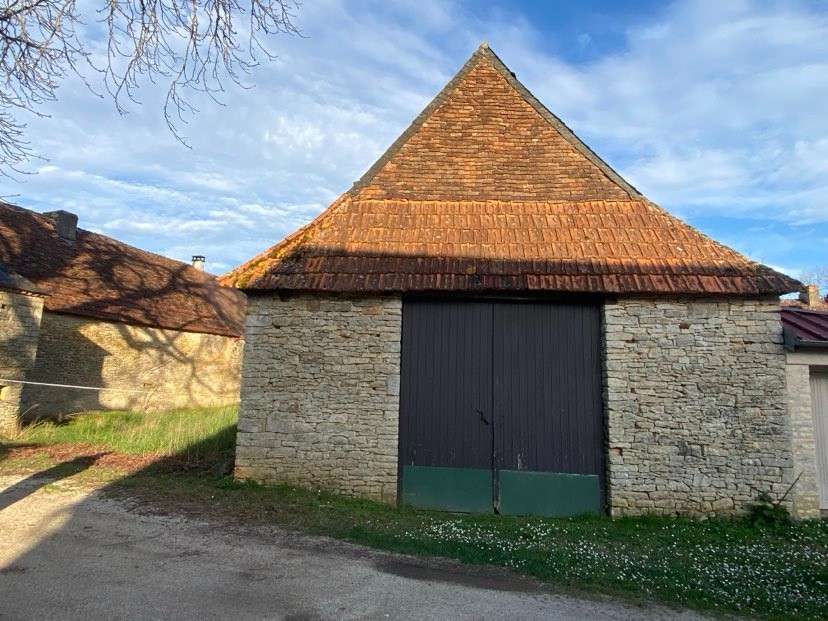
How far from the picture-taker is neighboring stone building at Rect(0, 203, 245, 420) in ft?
48.4

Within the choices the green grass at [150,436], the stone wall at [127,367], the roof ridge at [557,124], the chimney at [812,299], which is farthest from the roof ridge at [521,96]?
the chimney at [812,299]

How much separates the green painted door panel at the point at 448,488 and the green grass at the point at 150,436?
141 inches

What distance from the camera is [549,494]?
22.7 feet

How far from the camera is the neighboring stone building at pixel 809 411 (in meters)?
6.66

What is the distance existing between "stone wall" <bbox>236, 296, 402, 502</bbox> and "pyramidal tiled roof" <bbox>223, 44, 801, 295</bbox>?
0.50m

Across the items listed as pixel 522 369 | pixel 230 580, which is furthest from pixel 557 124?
pixel 230 580

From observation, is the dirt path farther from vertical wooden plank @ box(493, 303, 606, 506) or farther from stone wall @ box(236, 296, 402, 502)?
vertical wooden plank @ box(493, 303, 606, 506)

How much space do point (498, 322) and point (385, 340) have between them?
1618mm

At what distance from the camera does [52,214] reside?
18469mm

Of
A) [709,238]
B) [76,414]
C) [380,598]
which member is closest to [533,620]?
[380,598]

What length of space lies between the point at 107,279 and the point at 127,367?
3.42 meters

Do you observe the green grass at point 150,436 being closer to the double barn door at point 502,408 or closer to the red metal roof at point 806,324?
the double barn door at point 502,408

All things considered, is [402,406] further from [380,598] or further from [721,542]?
[721,542]

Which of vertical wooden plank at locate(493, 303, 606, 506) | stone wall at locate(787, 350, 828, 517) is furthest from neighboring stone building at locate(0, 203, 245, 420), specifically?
stone wall at locate(787, 350, 828, 517)
